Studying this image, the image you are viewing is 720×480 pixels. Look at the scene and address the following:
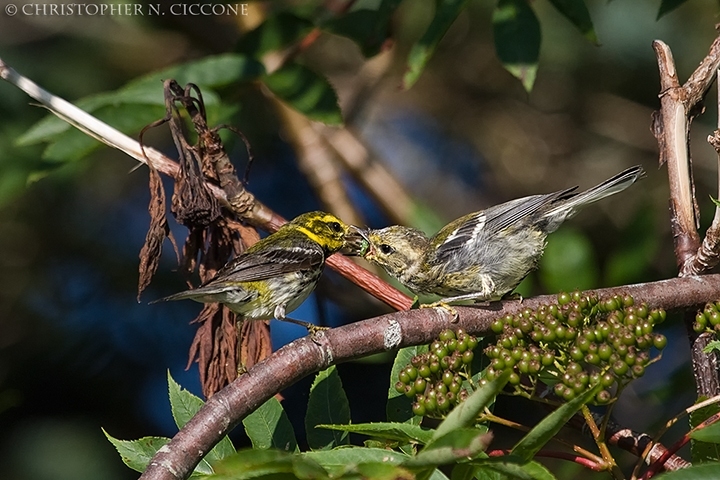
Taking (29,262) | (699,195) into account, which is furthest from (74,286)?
(699,195)

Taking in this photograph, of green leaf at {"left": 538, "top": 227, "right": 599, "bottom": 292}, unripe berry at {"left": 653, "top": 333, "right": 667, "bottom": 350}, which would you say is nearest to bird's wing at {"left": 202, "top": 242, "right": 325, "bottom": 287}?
green leaf at {"left": 538, "top": 227, "right": 599, "bottom": 292}

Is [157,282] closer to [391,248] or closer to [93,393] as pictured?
[93,393]

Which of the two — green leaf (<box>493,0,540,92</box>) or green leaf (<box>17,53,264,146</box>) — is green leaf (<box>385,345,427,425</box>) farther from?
green leaf (<box>17,53,264,146</box>)

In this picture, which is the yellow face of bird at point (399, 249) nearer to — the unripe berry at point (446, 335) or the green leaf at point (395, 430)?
the unripe berry at point (446, 335)

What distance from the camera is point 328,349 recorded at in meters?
2.13

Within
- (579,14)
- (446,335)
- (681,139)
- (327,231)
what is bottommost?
(446,335)

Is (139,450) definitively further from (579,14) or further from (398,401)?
(579,14)

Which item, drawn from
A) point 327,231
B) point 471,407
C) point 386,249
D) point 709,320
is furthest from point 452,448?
point 327,231

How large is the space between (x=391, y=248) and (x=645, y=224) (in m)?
1.18

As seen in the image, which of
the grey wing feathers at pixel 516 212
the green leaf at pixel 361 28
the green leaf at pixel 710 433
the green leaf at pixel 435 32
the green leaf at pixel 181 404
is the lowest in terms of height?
the green leaf at pixel 710 433

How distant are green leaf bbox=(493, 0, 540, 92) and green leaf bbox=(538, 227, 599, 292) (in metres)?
0.70

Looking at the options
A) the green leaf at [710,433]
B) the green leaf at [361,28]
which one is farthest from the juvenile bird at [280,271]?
the green leaf at [710,433]

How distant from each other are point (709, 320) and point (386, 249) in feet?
6.44

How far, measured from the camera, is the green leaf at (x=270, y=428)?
7.44 ft
